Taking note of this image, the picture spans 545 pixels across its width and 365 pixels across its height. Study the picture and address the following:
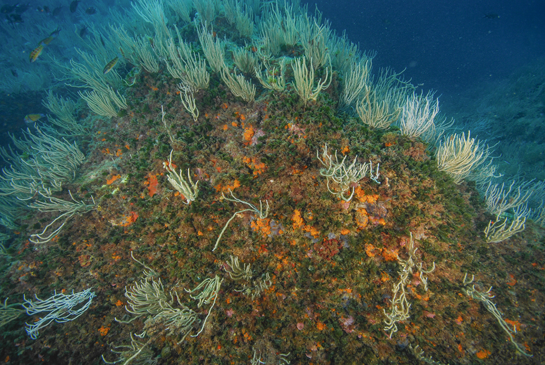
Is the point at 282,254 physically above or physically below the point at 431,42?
below

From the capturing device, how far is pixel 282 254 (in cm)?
294

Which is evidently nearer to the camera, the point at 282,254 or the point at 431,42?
the point at 282,254

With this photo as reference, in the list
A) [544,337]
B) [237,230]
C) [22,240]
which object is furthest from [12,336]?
[544,337]

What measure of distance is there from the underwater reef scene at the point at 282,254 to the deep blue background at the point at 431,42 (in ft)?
62.5

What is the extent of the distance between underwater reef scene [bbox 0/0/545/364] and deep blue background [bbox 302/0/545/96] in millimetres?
19056

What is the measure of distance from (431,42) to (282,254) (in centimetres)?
3751

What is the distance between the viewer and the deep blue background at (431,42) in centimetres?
2398

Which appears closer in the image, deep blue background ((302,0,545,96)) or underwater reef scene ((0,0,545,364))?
underwater reef scene ((0,0,545,364))

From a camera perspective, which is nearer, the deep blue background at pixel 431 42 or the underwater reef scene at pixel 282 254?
the underwater reef scene at pixel 282 254

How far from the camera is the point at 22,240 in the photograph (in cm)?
372

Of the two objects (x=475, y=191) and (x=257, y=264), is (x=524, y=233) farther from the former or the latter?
(x=257, y=264)

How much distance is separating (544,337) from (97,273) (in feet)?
19.5

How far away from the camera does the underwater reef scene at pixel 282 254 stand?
8.54 feet

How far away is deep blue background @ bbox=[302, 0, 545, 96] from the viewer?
24.0 metres
